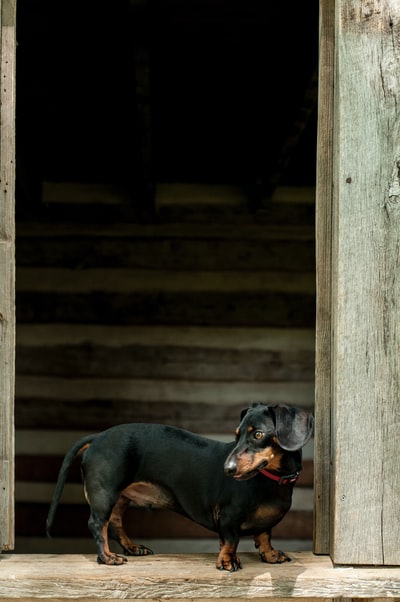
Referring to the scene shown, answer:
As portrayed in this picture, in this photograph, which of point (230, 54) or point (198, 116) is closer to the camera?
point (230, 54)

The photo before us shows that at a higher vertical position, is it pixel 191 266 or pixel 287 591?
pixel 191 266

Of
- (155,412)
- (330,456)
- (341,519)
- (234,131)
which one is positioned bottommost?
(155,412)

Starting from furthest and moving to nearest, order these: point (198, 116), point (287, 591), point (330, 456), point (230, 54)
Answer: point (198, 116) < point (230, 54) < point (330, 456) < point (287, 591)

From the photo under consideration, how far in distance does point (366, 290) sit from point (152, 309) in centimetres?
395

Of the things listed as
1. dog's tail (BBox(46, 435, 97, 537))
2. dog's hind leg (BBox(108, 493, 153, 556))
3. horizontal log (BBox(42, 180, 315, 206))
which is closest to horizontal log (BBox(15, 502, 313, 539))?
horizontal log (BBox(42, 180, 315, 206))

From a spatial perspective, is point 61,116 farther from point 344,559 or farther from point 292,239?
point 344,559

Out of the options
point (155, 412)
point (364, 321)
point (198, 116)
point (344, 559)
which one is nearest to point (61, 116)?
point (198, 116)

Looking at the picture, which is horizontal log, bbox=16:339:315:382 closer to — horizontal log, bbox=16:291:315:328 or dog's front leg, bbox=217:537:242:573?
horizontal log, bbox=16:291:315:328

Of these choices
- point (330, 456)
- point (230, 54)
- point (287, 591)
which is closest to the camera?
point (287, 591)

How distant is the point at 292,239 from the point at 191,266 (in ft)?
2.73

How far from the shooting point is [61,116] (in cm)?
494

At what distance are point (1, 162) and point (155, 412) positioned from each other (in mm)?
3895

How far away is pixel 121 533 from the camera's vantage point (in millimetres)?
2613

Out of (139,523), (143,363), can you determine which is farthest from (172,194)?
(139,523)
